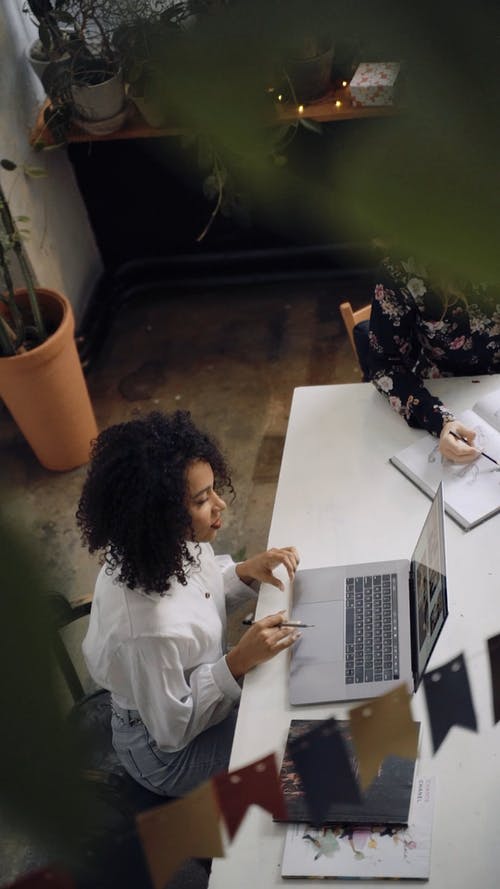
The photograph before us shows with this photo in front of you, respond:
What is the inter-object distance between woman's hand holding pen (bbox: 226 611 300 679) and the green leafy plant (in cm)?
149

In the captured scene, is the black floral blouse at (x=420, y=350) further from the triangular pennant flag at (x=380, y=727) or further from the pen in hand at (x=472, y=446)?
the triangular pennant flag at (x=380, y=727)

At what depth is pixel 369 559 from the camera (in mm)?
1592

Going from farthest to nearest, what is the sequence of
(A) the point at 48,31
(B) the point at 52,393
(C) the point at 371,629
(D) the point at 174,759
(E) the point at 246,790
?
(B) the point at 52,393 → (A) the point at 48,31 → (D) the point at 174,759 → (C) the point at 371,629 → (E) the point at 246,790

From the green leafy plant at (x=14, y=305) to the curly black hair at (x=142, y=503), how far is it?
124 cm

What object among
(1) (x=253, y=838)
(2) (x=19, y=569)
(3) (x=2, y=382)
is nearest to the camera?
(2) (x=19, y=569)

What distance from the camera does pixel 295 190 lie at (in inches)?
9.4

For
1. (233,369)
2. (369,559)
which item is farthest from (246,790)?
(233,369)

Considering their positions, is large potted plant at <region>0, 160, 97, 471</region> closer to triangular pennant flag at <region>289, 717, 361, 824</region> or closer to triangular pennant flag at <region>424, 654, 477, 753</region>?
triangular pennant flag at <region>424, 654, 477, 753</region>

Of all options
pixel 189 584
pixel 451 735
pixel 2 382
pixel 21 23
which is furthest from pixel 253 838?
pixel 21 23

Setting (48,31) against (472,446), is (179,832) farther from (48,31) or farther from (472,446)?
(48,31)

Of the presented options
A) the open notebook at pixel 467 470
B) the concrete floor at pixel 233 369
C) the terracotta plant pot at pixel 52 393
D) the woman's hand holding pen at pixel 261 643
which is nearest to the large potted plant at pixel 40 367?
the terracotta plant pot at pixel 52 393

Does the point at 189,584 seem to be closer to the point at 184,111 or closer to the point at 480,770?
the point at 480,770

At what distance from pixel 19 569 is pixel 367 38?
0.16 metres

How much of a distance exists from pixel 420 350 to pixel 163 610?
89 cm
